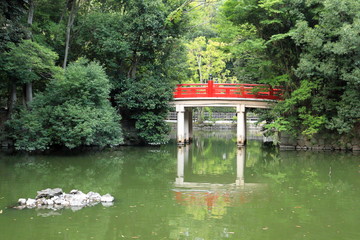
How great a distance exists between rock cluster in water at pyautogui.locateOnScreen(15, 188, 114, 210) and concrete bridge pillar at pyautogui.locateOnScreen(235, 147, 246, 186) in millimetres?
4551

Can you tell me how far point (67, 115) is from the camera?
17.4 meters

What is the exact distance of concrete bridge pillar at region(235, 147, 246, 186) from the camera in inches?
501

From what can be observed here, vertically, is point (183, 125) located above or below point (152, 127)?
above

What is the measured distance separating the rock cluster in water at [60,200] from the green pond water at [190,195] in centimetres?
32

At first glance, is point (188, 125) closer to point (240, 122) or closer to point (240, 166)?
point (240, 122)

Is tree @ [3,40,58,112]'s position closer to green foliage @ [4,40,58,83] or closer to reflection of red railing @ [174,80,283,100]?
green foliage @ [4,40,58,83]

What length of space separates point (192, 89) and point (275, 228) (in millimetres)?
15732

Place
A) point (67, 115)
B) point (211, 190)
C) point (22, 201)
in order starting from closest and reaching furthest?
point (22, 201)
point (211, 190)
point (67, 115)

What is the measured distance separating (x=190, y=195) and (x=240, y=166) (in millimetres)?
6054

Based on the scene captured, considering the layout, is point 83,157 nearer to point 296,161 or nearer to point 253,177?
point 253,177

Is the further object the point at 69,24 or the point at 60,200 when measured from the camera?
the point at 69,24

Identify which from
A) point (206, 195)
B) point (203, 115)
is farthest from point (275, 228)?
point (203, 115)

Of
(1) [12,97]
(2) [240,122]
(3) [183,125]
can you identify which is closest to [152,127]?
(3) [183,125]

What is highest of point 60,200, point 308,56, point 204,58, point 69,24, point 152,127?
point 204,58
